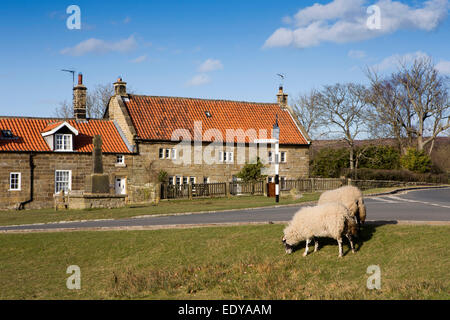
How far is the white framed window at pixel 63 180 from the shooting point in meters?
43.1

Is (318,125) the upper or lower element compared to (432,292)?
upper

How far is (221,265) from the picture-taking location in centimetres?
1554

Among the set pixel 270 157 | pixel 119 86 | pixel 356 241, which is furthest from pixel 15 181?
pixel 356 241

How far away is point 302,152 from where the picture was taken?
2121 inches

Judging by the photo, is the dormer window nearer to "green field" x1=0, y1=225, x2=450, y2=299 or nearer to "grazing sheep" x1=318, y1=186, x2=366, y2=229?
"green field" x1=0, y1=225, x2=450, y2=299

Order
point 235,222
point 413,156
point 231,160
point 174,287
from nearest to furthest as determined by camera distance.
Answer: point 174,287 < point 235,222 < point 231,160 < point 413,156

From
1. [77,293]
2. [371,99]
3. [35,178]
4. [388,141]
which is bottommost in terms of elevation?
[77,293]

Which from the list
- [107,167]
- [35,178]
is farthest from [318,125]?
[35,178]

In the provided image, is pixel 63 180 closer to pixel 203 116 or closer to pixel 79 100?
pixel 79 100

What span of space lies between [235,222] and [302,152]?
110 feet

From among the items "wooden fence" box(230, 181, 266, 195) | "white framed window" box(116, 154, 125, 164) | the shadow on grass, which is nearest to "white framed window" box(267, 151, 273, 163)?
"wooden fence" box(230, 181, 266, 195)

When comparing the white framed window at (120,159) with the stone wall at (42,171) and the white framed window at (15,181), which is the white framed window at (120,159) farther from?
the white framed window at (15,181)
